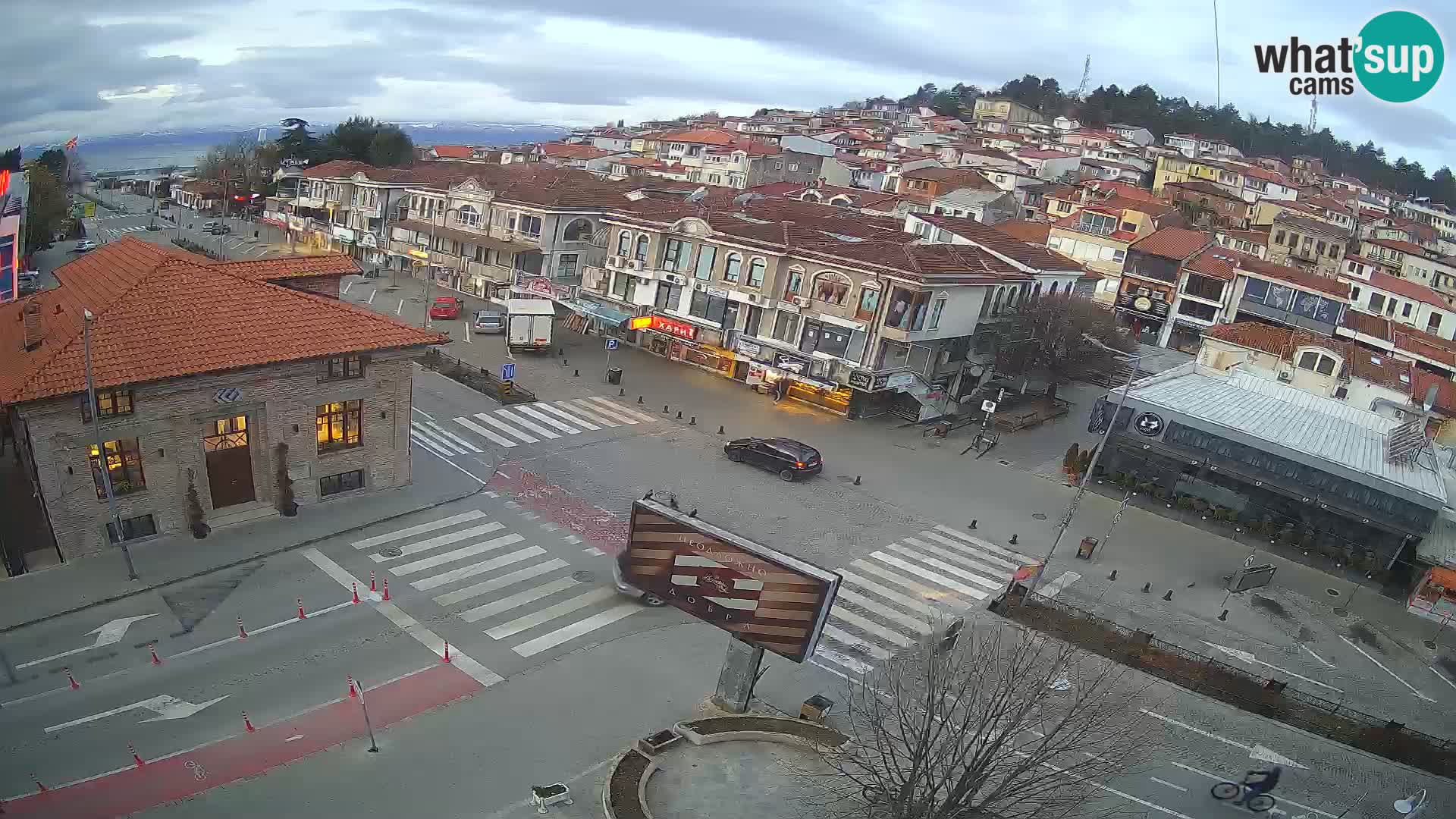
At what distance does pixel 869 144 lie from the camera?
113 meters

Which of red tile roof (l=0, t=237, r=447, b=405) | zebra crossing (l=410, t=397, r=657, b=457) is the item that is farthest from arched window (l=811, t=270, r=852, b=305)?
red tile roof (l=0, t=237, r=447, b=405)

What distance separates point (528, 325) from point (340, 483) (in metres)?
19.8

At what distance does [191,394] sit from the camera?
22.6 meters

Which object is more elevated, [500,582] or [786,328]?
[786,328]

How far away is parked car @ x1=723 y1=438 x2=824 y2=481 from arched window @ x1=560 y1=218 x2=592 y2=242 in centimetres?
2612

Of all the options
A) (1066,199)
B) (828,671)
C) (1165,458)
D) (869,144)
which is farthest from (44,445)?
(869,144)

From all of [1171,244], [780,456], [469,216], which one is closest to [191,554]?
[780,456]

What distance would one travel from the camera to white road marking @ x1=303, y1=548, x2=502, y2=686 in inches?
743

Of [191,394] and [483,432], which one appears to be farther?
[483,432]

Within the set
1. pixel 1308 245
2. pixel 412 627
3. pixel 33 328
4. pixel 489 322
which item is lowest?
pixel 412 627

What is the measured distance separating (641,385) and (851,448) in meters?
11.7

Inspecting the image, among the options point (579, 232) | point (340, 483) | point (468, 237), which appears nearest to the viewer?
point (340, 483)

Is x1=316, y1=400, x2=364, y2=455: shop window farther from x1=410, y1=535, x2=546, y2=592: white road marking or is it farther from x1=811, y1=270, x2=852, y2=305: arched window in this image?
x1=811, y1=270, x2=852, y2=305: arched window

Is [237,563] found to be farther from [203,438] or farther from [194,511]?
[203,438]
